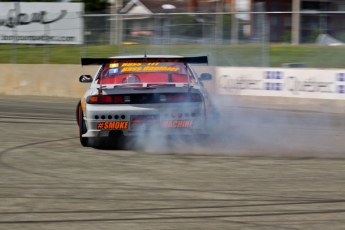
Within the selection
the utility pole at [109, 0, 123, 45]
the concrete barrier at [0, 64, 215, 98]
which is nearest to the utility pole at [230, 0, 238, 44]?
the utility pole at [109, 0, 123, 45]

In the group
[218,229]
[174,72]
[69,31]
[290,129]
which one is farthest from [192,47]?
[218,229]

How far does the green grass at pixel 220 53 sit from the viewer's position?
17084mm

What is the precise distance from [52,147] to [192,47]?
10.5 m

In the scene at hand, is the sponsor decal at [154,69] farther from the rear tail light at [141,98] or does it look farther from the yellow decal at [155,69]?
the rear tail light at [141,98]

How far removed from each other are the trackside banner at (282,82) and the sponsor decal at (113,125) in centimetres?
809

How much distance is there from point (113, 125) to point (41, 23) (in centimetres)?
1525

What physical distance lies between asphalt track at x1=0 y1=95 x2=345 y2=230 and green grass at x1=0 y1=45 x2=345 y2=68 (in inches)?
231

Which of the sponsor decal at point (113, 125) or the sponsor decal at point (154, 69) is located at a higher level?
the sponsor decal at point (154, 69)

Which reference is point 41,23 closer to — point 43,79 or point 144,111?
point 43,79

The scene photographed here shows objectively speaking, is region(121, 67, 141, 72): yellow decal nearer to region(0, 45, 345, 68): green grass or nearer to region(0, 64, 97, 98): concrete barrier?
region(0, 45, 345, 68): green grass

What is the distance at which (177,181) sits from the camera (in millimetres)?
6906

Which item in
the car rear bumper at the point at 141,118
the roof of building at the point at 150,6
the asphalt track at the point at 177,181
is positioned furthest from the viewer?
the roof of building at the point at 150,6

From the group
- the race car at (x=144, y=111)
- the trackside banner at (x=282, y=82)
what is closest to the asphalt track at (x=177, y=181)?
the race car at (x=144, y=111)

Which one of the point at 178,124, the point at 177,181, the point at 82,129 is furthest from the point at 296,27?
the point at 177,181
